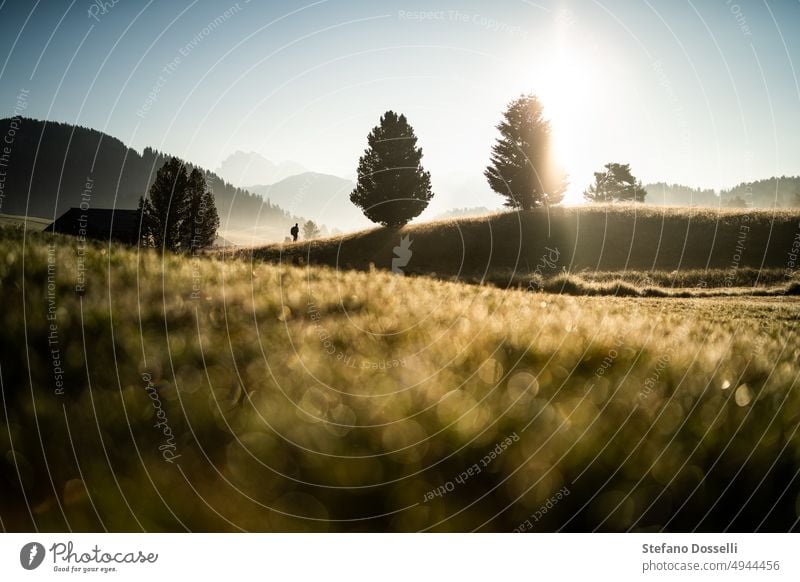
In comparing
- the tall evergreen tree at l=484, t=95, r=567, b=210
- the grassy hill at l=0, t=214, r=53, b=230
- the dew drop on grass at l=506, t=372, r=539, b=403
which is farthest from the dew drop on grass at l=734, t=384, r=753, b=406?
the tall evergreen tree at l=484, t=95, r=567, b=210

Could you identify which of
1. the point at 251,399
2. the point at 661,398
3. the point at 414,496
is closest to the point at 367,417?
the point at 414,496

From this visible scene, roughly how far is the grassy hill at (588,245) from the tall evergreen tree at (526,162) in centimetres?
323

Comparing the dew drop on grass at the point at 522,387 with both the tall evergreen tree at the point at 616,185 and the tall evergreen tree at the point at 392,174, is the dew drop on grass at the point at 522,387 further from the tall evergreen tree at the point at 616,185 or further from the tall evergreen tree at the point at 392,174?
the tall evergreen tree at the point at 616,185

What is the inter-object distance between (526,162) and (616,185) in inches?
2031

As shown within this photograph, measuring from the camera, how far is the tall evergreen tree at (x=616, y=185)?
79.7 meters

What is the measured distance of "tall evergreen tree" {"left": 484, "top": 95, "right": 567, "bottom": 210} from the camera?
3978 cm

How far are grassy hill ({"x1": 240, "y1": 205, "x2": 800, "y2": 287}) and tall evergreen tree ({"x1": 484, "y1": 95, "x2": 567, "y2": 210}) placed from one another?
3226 millimetres

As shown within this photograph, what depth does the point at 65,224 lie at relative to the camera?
57125 millimetres

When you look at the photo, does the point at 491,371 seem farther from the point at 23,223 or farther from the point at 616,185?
the point at 616,185

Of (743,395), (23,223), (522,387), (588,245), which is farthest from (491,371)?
(588,245)

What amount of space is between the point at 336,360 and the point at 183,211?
139ft

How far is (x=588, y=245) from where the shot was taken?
33.7m

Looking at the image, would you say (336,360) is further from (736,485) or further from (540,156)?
(540,156)

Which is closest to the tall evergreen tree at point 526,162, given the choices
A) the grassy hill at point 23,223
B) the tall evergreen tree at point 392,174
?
the tall evergreen tree at point 392,174
